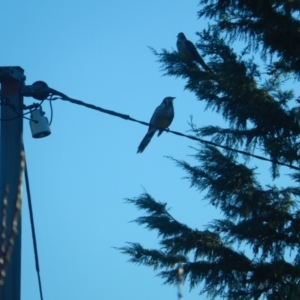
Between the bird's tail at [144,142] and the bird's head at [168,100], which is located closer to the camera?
the bird's tail at [144,142]

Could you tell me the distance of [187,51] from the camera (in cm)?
1030

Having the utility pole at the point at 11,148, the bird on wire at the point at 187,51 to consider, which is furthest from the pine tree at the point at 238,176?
the utility pole at the point at 11,148

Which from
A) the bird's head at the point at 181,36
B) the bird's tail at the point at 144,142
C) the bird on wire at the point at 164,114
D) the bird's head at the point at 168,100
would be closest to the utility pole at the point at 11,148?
the bird's tail at the point at 144,142

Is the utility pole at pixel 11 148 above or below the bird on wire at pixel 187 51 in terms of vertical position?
below

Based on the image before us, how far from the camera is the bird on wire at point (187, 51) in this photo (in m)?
9.40

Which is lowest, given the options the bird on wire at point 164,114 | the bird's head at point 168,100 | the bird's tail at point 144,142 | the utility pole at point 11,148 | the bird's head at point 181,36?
the utility pole at point 11,148

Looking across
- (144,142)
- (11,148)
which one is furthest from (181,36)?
(11,148)

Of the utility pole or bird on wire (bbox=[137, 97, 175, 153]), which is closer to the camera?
the utility pole

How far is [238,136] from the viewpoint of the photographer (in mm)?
8977

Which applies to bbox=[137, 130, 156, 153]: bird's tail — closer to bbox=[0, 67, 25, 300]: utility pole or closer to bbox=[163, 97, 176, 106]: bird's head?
bbox=[163, 97, 176, 106]: bird's head

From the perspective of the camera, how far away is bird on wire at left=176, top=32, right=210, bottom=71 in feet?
30.8

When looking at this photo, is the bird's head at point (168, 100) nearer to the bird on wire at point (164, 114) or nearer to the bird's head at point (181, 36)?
the bird on wire at point (164, 114)

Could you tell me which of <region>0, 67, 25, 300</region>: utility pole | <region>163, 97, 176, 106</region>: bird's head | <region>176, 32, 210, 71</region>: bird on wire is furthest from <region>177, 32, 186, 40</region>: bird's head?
<region>0, 67, 25, 300</region>: utility pole

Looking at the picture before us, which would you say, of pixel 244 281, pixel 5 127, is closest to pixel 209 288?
pixel 244 281
